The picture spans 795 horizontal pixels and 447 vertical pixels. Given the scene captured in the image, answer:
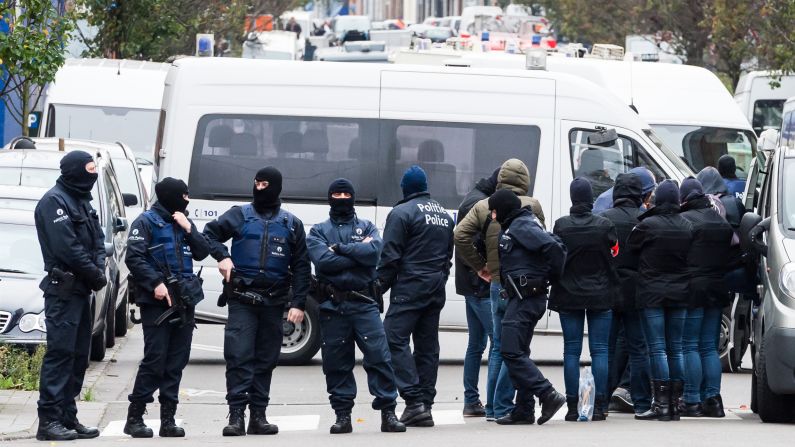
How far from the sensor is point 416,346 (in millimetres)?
11680

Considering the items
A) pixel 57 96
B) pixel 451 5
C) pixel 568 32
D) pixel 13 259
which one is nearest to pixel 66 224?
pixel 13 259

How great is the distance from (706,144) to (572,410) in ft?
32.4

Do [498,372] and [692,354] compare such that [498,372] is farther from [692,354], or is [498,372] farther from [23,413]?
[23,413]

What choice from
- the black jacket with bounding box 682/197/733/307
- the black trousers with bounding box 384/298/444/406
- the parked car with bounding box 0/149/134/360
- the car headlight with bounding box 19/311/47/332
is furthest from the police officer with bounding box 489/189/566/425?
the car headlight with bounding box 19/311/47/332

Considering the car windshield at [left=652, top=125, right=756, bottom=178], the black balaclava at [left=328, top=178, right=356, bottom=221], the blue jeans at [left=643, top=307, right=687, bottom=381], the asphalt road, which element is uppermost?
the car windshield at [left=652, top=125, right=756, bottom=178]

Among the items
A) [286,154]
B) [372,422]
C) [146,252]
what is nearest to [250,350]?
[146,252]

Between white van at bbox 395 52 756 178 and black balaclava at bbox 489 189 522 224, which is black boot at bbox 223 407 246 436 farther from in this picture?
white van at bbox 395 52 756 178

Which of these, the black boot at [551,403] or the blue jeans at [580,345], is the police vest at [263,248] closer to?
the black boot at [551,403]

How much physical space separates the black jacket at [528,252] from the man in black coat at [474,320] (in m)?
0.63

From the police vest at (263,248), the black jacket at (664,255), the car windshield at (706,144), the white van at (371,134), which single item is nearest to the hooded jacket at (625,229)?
the black jacket at (664,255)

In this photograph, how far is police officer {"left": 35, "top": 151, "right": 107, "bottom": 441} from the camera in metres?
10.4

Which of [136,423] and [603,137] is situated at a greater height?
[603,137]

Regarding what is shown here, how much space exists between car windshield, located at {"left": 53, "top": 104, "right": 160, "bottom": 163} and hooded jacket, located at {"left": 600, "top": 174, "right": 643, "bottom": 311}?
525 inches

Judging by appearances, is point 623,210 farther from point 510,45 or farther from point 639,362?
point 510,45
